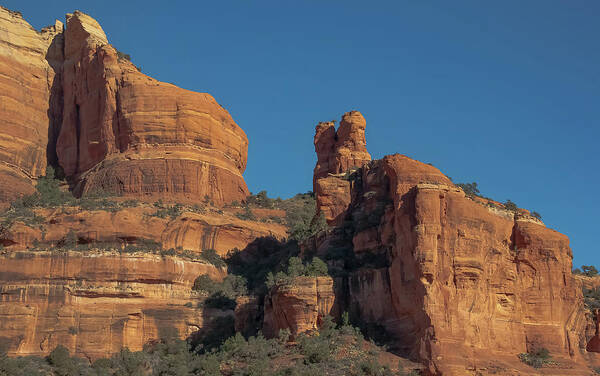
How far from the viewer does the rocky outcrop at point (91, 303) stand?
59.9m

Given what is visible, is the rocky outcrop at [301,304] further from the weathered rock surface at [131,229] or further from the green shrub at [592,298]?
the green shrub at [592,298]

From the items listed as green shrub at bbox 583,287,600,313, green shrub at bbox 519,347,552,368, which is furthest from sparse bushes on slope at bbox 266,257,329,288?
green shrub at bbox 583,287,600,313

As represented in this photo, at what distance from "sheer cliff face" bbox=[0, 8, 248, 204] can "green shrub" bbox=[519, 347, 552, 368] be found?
31035mm

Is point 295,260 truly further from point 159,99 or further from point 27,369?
point 159,99

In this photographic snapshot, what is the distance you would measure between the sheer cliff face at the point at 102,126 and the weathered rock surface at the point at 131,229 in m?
5.23

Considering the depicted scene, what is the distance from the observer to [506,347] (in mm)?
52844

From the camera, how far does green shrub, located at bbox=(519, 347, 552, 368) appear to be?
172ft

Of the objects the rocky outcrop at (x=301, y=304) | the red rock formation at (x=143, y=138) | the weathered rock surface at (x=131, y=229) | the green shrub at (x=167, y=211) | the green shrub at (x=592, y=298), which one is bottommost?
the rocky outcrop at (x=301, y=304)

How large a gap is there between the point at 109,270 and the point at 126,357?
647 cm

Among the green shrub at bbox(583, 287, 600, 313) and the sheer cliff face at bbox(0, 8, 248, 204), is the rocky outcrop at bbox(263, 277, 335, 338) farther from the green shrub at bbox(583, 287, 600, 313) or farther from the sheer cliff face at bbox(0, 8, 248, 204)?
the sheer cliff face at bbox(0, 8, 248, 204)

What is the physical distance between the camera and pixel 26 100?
8431cm

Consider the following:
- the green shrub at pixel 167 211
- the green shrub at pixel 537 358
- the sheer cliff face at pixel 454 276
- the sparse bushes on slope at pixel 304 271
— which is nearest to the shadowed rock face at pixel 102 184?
the green shrub at pixel 167 211

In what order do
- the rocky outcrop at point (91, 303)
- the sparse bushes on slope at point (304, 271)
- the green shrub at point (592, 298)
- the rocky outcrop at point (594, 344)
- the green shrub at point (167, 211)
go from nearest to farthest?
the sparse bushes on slope at point (304, 271) → the rocky outcrop at point (594, 344) → the rocky outcrop at point (91, 303) → the green shrub at point (592, 298) → the green shrub at point (167, 211)

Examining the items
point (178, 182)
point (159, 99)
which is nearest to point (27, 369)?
point (178, 182)
